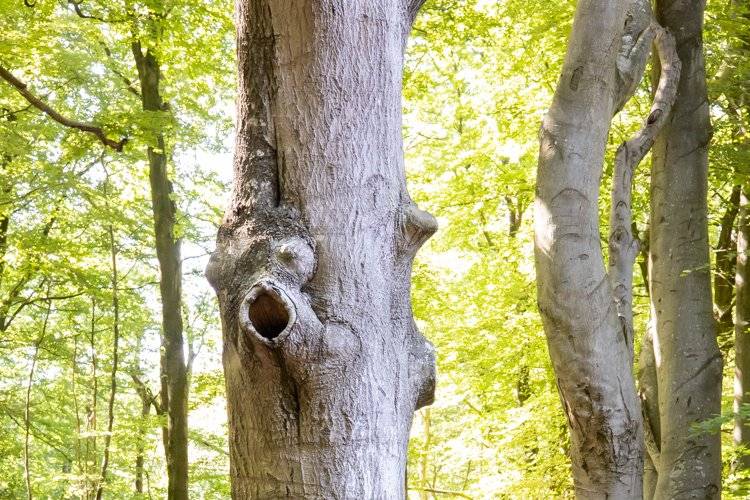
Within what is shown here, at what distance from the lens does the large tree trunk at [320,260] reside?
5.86 feet

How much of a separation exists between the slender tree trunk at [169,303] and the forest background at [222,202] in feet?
0.98

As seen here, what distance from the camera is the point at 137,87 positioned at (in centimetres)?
1410

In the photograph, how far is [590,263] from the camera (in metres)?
3.82

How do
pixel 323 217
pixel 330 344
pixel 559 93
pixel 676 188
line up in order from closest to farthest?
pixel 330 344, pixel 323 217, pixel 559 93, pixel 676 188

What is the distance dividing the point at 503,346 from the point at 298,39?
9012 millimetres

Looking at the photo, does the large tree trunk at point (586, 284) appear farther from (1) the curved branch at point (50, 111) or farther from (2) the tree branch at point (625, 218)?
(1) the curved branch at point (50, 111)

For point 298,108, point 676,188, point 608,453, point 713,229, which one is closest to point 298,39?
point 298,108

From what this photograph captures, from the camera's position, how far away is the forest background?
9219 millimetres

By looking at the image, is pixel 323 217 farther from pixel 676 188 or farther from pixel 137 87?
pixel 137 87

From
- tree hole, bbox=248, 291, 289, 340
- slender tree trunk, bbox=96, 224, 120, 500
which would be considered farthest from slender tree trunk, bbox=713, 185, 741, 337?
slender tree trunk, bbox=96, 224, 120, 500

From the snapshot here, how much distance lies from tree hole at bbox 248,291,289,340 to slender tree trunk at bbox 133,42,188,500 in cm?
882

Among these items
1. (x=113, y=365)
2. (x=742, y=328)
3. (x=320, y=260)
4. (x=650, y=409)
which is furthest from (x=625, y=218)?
(x=113, y=365)

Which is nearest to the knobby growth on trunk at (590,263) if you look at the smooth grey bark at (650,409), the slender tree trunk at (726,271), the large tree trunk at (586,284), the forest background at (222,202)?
the large tree trunk at (586,284)

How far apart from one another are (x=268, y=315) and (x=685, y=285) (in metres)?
4.34
